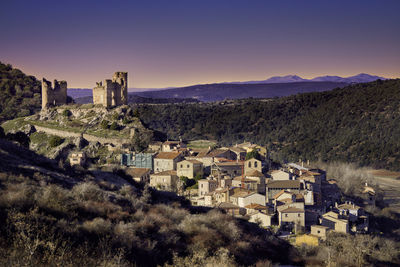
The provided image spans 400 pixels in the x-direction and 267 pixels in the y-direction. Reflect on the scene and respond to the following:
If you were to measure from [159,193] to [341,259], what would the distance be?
18.2ft

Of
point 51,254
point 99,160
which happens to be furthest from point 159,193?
point 99,160

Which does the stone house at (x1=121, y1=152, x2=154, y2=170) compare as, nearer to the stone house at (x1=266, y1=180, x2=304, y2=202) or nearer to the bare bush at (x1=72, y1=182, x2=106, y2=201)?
the stone house at (x1=266, y1=180, x2=304, y2=202)

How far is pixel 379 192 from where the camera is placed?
131 feet

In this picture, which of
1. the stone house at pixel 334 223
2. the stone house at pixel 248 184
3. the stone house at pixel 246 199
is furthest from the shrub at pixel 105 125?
the stone house at pixel 334 223

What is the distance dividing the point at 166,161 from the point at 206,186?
5675mm

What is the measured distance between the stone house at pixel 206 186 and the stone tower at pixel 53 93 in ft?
91.3

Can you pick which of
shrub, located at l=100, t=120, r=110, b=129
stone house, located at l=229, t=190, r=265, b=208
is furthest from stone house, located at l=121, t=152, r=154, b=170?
stone house, located at l=229, t=190, r=265, b=208

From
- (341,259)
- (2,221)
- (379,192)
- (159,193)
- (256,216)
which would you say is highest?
(2,221)

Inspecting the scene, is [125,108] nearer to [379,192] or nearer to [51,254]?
[379,192]

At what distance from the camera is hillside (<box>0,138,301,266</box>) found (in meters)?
6.75

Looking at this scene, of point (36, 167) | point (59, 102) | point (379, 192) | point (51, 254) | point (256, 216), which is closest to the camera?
point (51, 254)

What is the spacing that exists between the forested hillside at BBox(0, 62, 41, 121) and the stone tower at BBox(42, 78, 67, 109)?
7.33 m

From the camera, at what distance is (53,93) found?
49938 millimetres

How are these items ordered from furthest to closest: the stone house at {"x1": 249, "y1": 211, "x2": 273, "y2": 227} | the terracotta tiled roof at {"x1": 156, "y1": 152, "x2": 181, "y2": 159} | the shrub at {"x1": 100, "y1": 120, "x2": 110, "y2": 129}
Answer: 1. the shrub at {"x1": 100, "y1": 120, "x2": 110, "y2": 129}
2. the terracotta tiled roof at {"x1": 156, "y1": 152, "x2": 181, "y2": 159}
3. the stone house at {"x1": 249, "y1": 211, "x2": 273, "y2": 227}
